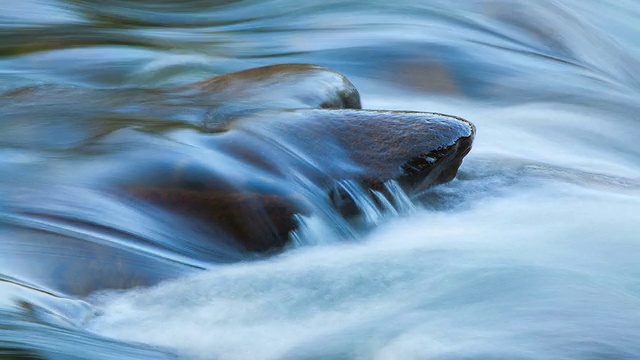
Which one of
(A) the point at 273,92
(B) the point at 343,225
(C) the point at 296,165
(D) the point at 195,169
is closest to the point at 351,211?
(B) the point at 343,225

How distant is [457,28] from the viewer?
23.8 feet

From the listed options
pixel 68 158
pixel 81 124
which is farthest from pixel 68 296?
pixel 81 124

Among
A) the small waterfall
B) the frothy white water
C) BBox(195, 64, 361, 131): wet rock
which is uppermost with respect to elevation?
BBox(195, 64, 361, 131): wet rock

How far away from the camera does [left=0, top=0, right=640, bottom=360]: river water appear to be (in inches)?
130

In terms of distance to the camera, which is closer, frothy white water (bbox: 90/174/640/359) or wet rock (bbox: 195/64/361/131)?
frothy white water (bbox: 90/174/640/359)

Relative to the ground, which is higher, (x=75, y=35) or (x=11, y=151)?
(x=75, y=35)

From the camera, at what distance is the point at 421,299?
11.9 feet

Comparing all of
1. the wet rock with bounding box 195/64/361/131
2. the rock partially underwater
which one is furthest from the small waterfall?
the wet rock with bounding box 195/64/361/131

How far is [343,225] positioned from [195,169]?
1.89ft

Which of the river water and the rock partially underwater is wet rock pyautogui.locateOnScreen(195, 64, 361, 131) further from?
the river water

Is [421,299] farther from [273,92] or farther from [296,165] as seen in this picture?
[273,92]

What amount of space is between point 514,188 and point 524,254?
0.79 meters

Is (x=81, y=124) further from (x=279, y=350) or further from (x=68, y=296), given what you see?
(x=279, y=350)

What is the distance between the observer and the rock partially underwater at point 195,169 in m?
3.66
